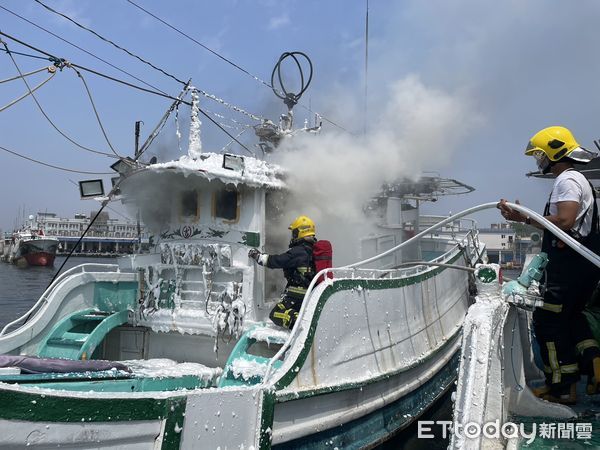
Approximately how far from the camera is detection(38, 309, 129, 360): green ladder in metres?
6.81

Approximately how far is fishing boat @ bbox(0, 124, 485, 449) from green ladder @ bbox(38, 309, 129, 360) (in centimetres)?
2

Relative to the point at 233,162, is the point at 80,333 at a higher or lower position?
lower

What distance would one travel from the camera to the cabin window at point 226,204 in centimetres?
732

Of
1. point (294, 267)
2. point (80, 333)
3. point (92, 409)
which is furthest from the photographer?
point (80, 333)

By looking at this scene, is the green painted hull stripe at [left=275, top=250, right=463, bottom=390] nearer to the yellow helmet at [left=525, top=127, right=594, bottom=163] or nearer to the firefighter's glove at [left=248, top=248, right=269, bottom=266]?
the firefighter's glove at [left=248, top=248, right=269, bottom=266]

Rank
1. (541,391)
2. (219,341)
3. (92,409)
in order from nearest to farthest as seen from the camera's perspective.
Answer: (92,409) → (541,391) → (219,341)

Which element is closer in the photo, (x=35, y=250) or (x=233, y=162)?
(x=233, y=162)

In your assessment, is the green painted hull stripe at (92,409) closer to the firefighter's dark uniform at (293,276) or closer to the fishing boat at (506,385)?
the fishing boat at (506,385)

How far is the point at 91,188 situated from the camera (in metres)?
7.21

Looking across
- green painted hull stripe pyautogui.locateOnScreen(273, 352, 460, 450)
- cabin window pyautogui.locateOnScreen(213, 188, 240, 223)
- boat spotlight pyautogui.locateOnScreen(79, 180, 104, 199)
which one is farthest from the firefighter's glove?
boat spotlight pyautogui.locateOnScreen(79, 180, 104, 199)

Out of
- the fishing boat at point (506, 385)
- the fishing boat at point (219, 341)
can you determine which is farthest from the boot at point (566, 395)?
the fishing boat at point (219, 341)

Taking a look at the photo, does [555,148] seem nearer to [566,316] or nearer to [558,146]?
[558,146]

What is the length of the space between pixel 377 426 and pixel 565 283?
2.81 metres

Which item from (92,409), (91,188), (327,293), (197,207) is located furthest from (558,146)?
(91,188)
